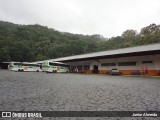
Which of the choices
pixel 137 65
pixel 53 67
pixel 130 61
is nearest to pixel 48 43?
pixel 53 67

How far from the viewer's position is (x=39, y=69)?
191 feet

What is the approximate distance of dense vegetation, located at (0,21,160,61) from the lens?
73875 mm

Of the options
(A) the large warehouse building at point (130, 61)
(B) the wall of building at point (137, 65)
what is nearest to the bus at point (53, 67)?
(A) the large warehouse building at point (130, 61)

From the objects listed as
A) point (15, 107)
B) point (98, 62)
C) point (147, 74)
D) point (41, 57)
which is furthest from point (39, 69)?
point (15, 107)

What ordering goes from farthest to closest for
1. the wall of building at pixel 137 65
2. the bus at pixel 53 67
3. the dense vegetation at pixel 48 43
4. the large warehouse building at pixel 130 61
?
the dense vegetation at pixel 48 43
the bus at pixel 53 67
the wall of building at pixel 137 65
the large warehouse building at pixel 130 61

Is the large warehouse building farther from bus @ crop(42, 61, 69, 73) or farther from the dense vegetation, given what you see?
the dense vegetation

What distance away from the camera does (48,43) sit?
100 meters

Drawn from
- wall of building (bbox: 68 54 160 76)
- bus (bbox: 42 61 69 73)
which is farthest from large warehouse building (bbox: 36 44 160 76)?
bus (bbox: 42 61 69 73)

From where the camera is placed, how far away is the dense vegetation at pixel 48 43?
73.9 meters

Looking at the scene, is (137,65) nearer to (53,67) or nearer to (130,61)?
(130,61)

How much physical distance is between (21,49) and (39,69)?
83.7 feet

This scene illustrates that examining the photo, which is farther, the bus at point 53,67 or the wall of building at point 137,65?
the bus at point 53,67

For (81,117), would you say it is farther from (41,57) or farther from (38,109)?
(41,57)

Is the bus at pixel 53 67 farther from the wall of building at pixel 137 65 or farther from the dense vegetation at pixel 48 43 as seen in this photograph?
the dense vegetation at pixel 48 43
